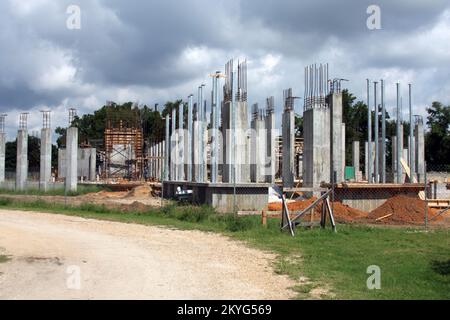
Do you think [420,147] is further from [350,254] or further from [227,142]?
[350,254]

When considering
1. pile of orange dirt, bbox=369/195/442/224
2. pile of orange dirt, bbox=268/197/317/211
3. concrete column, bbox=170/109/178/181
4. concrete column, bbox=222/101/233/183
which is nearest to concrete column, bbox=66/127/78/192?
concrete column, bbox=170/109/178/181

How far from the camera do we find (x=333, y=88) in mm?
24672

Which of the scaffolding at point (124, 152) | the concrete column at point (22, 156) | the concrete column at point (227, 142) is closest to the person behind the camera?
the concrete column at point (227, 142)

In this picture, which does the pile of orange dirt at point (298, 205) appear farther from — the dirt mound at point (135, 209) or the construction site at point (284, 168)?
the dirt mound at point (135, 209)

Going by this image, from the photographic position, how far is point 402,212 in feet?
60.6

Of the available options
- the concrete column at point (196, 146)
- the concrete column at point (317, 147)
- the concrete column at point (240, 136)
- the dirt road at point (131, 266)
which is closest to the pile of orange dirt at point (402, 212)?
the concrete column at point (317, 147)

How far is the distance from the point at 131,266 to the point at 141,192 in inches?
1073

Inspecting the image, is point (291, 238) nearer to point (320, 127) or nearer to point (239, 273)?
point (239, 273)

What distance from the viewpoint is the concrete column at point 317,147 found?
2462 centimetres

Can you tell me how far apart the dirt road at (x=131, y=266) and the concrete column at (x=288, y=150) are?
13.0 metres

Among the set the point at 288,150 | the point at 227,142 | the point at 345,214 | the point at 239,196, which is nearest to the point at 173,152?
the point at 288,150

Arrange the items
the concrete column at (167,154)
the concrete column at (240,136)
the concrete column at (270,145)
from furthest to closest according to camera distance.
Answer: the concrete column at (167,154) → the concrete column at (270,145) → the concrete column at (240,136)

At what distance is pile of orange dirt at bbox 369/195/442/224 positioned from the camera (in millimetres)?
17984
